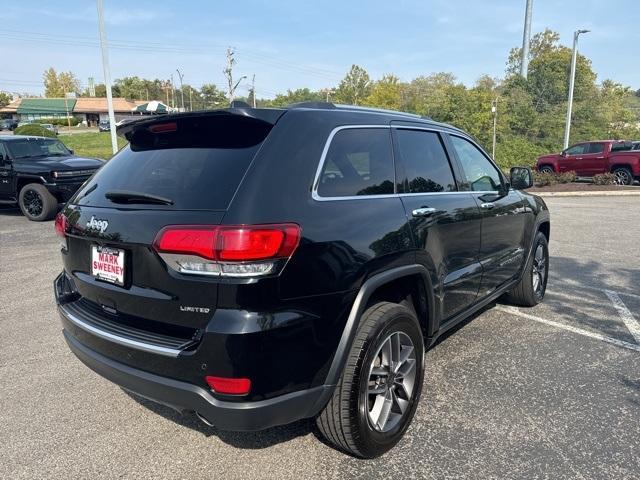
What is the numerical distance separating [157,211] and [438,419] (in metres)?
2.06

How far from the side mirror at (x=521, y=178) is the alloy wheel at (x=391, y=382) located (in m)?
2.53

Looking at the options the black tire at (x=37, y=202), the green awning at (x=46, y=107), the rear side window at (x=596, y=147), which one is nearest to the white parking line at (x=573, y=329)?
the black tire at (x=37, y=202)

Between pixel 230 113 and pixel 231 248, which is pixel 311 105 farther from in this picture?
pixel 231 248

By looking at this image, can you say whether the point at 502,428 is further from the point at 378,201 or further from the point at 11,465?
the point at 11,465

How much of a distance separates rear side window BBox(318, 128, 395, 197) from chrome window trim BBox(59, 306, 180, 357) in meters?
1.00

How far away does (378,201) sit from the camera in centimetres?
266

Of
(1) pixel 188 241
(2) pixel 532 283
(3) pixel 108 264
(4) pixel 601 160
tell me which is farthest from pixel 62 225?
(4) pixel 601 160

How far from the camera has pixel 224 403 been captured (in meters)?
2.08

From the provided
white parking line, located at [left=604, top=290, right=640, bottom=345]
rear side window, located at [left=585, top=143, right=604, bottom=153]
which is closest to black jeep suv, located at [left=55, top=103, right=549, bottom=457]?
white parking line, located at [left=604, top=290, right=640, bottom=345]

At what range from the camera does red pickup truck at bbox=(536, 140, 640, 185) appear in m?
18.0

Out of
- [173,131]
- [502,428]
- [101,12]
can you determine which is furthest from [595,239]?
[101,12]

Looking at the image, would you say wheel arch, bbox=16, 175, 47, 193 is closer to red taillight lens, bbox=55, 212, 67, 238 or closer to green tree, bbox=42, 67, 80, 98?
red taillight lens, bbox=55, 212, 67, 238

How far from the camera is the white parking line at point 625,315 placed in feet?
14.5

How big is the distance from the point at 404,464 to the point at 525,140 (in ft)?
116
